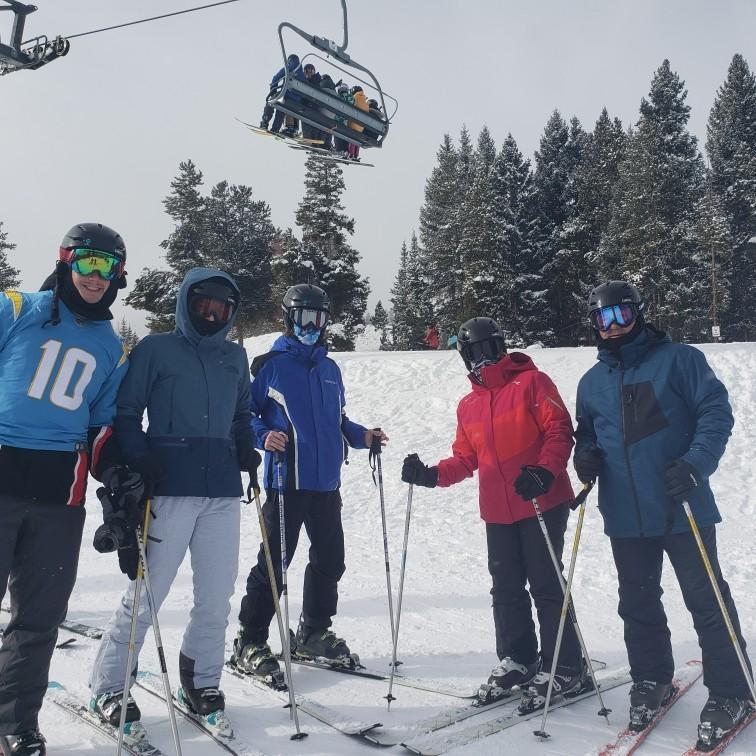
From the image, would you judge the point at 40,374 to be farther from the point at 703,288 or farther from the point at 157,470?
the point at 703,288

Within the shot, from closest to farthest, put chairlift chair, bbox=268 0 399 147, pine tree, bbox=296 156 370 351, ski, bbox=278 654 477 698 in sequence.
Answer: ski, bbox=278 654 477 698, chairlift chair, bbox=268 0 399 147, pine tree, bbox=296 156 370 351

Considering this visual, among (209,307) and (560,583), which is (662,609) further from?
(209,307)

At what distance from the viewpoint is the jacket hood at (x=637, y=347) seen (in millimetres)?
3656

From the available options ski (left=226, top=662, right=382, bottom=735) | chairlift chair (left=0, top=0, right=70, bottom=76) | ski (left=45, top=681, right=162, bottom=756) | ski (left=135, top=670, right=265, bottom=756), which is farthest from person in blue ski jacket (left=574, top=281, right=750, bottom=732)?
chairlift chair (left=0, top=0, right=70, bottom=76)

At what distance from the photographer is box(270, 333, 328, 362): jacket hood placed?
4.41 m

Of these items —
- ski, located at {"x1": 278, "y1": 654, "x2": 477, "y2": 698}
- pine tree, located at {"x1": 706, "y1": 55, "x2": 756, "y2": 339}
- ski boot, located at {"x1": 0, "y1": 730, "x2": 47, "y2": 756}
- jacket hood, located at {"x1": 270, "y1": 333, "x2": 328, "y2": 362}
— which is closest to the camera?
ski boot, located at {"x1": 0, "y1": 730, "x2": 47, "y2": 756}

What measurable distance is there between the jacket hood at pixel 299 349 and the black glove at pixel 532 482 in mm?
1576

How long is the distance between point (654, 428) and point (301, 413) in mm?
2069

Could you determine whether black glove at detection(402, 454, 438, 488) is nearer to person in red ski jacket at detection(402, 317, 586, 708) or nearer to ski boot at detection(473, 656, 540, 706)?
person in red ski jacket at detection(402, 317, 586, 708)

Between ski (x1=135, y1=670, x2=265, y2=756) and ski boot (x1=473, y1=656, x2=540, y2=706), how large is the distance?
1260 millimetres

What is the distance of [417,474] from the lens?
410cm

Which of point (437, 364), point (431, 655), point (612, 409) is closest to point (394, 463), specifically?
point (437, 364)

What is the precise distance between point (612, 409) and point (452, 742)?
185 centimetres

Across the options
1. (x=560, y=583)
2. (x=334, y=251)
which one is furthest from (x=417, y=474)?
(x=334, y=251)
